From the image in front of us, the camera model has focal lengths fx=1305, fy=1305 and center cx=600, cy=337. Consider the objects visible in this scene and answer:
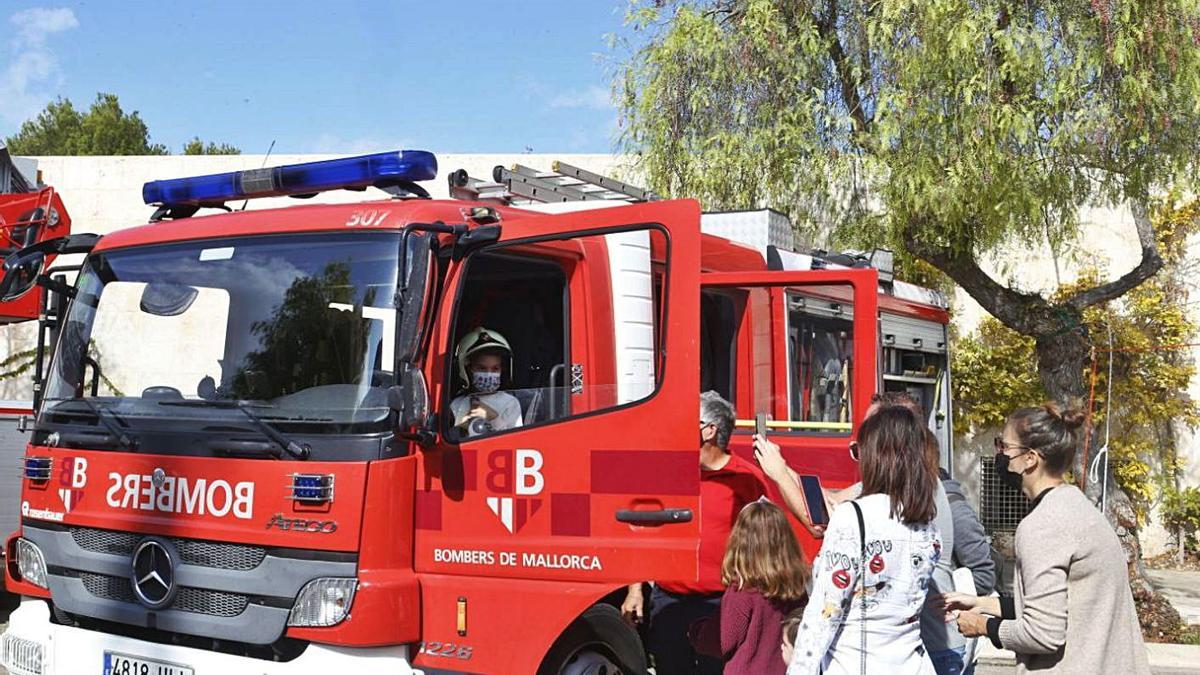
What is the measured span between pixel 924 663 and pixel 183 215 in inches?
179

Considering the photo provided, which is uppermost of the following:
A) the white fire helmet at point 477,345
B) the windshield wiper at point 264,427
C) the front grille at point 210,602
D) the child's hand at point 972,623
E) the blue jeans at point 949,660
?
the white fire helmet at point 477,345

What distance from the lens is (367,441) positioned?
16.6 feet

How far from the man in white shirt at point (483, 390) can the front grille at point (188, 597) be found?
115 centimetres

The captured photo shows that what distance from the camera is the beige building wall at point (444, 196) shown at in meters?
16.3

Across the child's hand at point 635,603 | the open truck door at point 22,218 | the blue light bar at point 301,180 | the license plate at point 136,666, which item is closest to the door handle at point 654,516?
the child's hand at point 635,603

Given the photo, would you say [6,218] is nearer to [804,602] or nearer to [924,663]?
[804,602]

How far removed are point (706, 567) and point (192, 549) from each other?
2.13m

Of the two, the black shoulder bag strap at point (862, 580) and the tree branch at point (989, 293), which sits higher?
the tree branch at point (989, 293)

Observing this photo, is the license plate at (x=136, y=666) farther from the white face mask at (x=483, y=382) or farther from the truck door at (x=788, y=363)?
the truck door at (x=788, y=363)

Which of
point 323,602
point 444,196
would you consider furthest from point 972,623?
point 444,196

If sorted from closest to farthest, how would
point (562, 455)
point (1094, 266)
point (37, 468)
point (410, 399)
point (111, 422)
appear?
point (410, 399)
point (562, 455)
point (111, 422)
point (37, 468)
point (1094, 266)

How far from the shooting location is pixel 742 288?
6.79 meters

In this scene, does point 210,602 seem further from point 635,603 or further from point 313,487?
point 635,603

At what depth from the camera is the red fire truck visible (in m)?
5.06
